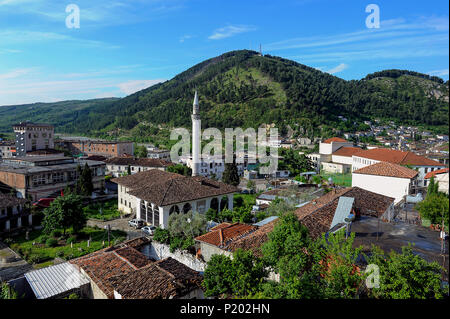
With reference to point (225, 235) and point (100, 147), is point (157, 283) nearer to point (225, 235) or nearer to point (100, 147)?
point (225, 235)

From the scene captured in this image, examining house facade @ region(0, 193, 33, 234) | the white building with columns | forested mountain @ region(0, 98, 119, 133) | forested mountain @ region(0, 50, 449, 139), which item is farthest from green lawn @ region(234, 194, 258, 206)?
forested mountain @ region(0, 98, 119, 133)

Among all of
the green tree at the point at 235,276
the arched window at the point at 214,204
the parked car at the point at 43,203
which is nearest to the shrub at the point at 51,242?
the parked car at the point at 43,203

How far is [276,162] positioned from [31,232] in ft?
105

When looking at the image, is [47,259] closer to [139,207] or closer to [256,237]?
[139,207]

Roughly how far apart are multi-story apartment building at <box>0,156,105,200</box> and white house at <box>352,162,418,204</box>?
887 inches

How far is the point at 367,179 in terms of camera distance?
22.2 m

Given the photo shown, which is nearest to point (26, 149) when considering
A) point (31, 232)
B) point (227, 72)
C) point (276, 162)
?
point (31, 232)

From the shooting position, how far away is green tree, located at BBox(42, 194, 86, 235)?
1572cm

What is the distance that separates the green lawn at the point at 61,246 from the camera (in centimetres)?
1350

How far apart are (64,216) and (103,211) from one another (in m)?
6.20

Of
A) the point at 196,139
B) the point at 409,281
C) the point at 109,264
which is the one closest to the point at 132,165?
the point at 196,139

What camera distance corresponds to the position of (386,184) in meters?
21.7

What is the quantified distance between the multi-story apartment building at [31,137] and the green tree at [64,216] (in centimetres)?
3320

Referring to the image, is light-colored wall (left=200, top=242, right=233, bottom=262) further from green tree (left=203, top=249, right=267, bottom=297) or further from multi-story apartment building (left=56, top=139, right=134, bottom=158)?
multi-story apartment building (left=56, top=139, right=134, bottom=158)
